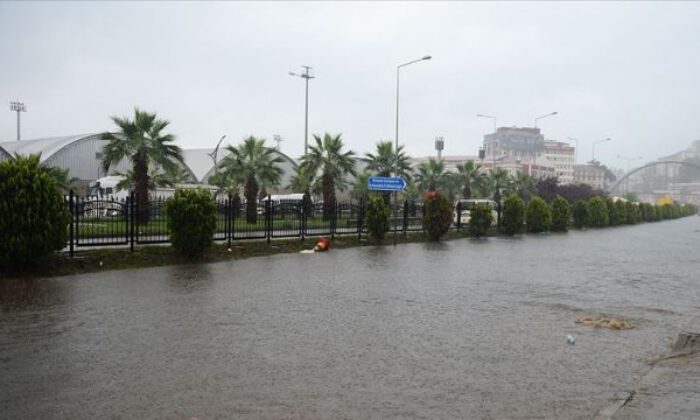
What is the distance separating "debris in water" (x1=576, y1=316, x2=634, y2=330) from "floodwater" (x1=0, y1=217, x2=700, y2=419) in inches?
9.5

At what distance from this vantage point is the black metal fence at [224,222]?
1541 centimetres

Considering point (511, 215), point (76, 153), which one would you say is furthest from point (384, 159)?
point (76, 153)

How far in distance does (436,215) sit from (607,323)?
17792 millimetres

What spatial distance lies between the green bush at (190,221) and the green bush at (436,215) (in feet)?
41.4

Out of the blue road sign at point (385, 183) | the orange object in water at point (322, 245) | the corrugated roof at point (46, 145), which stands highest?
the corrugated roof at point (46, 145)

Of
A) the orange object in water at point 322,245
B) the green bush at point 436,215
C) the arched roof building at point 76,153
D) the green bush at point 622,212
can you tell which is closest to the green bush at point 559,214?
the green bush at point 436,215

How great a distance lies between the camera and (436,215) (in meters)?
26.6

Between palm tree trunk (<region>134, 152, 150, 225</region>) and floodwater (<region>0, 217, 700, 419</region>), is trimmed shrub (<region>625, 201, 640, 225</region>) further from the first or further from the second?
floodwater (<region>0, 217, 700, 419</region>)

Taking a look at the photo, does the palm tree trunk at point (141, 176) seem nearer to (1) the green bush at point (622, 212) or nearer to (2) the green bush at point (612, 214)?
(2) the green bush at point (612, 214)

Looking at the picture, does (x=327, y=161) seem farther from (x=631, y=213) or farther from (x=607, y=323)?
(x=631, y=213)

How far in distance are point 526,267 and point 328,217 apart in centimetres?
917

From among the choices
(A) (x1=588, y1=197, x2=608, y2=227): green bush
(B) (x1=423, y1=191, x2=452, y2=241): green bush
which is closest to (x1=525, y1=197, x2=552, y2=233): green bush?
(B) (x1=423, y1=191, x2=452, y2=241): green bush

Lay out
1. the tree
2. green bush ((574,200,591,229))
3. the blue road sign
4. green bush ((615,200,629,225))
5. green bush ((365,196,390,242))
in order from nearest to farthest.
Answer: green bush ((365,196,390,242)) < the blue road sign < green bush ((574,200,591,229)) < green bush ((615,200,629,225)) < the tree

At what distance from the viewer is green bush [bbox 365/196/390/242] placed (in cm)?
2383
